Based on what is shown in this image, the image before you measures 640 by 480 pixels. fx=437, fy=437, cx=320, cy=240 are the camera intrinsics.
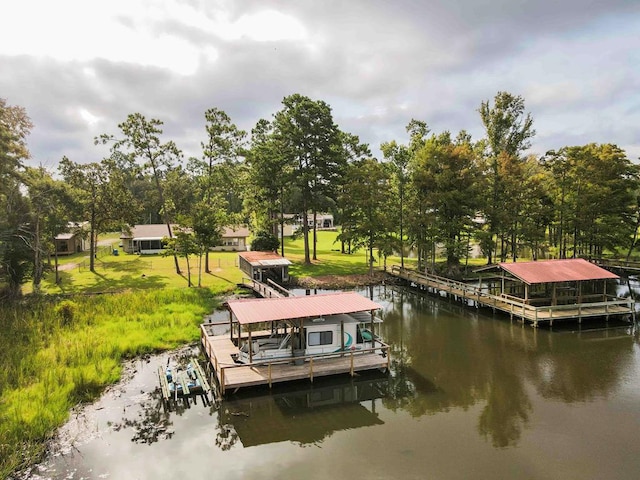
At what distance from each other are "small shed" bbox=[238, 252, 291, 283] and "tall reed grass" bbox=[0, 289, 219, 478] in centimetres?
624

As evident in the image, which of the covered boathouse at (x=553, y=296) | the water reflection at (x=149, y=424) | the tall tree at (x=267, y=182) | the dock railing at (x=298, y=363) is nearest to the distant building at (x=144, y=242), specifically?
the tall tree at (x=267, y=182)

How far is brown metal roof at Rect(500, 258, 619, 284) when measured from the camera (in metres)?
29.2

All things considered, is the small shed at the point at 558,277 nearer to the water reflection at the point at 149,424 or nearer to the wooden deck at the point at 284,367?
the wooden deck at the point at 284,367

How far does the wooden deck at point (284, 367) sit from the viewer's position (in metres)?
18.8

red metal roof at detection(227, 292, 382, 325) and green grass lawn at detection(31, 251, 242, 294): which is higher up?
red metal roof at detection(227, 292, 382, 325)

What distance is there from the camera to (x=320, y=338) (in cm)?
2097

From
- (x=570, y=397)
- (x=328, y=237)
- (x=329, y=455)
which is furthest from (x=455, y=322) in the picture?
(x=328, y=237)

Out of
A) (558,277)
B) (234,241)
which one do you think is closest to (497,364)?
(558,277)

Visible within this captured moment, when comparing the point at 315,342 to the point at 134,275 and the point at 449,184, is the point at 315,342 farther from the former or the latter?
the point at 134,275

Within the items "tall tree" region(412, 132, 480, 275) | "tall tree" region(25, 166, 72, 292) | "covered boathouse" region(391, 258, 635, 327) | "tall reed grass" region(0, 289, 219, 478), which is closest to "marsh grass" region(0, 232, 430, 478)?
"tall reed grass" region(0, 289, 219, 478)

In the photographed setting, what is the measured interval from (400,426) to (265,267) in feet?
84.1

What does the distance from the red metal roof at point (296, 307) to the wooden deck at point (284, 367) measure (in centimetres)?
198

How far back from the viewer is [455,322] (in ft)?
99.5

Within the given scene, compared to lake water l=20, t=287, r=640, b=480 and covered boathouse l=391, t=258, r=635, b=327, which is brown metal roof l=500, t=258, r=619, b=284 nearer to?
covered boathouse l=391, t=258, r=635, b=327
